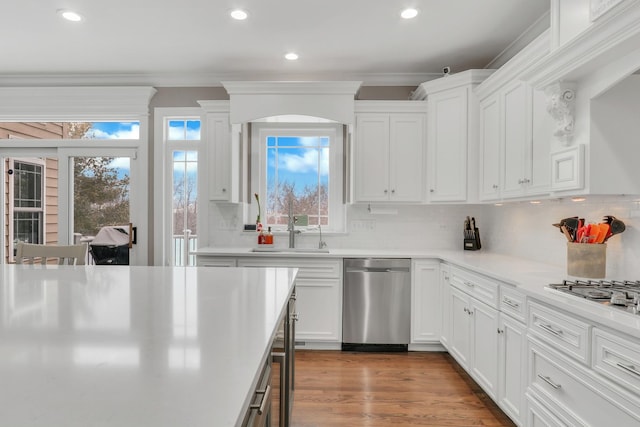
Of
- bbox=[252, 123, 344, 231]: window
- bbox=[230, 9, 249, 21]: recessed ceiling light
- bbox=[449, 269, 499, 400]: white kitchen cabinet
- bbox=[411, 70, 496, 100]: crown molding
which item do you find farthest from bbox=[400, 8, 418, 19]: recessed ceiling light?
bbox=[449, 269, 499, 400]: white kitchen cabinet

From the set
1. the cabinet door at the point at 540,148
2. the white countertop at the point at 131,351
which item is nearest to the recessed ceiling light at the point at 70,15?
the white countertop at the point at 131,351

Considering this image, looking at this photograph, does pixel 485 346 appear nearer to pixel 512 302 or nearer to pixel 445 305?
pixel 512 302

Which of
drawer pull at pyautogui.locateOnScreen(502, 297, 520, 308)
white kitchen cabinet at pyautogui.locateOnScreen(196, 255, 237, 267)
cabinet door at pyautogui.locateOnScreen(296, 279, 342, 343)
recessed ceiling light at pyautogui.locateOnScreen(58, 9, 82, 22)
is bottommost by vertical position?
cabinet door at pyautogui.locateOnScreen(296, 279, 342, 343)

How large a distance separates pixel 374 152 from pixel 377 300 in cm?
142

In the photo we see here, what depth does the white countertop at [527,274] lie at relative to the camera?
1.34 m

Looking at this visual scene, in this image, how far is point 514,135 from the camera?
2668mm

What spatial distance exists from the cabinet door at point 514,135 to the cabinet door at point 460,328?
0.87 metres

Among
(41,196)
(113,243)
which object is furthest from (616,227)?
(41,196)

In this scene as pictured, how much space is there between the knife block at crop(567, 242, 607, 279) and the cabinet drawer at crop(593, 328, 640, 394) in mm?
789

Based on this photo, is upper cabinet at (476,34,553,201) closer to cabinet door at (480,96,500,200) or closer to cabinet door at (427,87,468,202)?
cabinet door at (480,96,500,200)

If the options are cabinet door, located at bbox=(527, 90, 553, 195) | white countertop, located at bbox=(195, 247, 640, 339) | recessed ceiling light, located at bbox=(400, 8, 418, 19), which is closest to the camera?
white countertop, located at bbox=(195, 247, 640, 339)

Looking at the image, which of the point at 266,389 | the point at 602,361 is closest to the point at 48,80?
the point at 266,389

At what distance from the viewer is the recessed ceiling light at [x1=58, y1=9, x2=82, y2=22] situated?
280 cm

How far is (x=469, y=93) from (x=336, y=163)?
4.85ft
